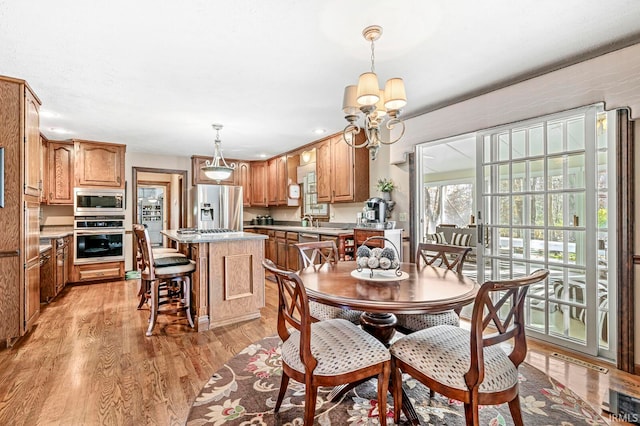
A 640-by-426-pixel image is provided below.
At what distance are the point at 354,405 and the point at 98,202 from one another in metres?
5.17

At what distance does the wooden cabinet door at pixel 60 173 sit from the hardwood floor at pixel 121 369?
2377mm

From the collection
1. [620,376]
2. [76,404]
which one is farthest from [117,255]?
[620,376]

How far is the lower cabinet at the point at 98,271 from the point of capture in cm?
495

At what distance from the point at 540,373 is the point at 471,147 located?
15.9 ft

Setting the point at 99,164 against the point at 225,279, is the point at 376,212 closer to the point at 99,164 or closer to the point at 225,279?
the point at 225,279

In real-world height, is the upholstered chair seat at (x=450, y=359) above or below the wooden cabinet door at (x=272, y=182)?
below

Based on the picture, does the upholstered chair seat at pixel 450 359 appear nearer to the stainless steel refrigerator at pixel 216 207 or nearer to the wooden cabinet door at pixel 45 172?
the stainless steel refrigerator at pixel 216 207

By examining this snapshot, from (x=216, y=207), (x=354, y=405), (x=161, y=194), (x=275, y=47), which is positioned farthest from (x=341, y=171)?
(x=161, y=194)

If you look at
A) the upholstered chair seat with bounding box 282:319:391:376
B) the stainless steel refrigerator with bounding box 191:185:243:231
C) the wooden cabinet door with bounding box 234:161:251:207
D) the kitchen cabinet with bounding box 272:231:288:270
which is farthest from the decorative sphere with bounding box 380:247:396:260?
the wooden cabinet door with bounding box 234:161:251:207

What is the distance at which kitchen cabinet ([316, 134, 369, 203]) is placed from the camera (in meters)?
4.48

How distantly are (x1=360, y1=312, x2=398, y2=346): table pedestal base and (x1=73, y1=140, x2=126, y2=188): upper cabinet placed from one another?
5.08 metres

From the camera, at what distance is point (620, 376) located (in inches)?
86.3

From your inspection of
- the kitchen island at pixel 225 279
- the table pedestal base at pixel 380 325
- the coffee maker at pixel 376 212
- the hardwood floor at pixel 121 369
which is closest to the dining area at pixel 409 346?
the table pedestal base at pixel 380 325

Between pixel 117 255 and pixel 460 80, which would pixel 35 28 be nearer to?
pixel 460 80
